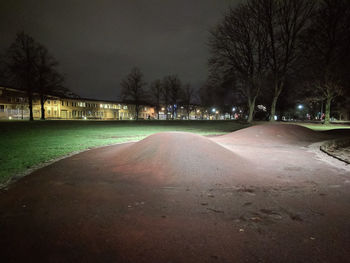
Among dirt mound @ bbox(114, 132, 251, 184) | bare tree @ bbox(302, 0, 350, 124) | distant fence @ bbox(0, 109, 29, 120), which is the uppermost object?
bare tree @ bbox(302, 0, 350, 124)

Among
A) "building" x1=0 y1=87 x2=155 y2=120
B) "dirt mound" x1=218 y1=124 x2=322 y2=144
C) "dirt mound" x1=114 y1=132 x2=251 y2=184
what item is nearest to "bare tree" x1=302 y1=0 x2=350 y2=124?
"dirt mound" x1=218 y1=124 x2=322 y2=144

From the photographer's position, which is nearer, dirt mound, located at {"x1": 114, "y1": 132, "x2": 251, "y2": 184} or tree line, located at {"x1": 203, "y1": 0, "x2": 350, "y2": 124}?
dirt mound, located at {"x1": 114, "y1": 132, "x2": 251, "y2": 184}

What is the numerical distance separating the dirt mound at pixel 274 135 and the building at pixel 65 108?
169ft

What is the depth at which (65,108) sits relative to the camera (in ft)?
241

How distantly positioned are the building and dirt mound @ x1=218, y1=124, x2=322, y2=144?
A: 51.6 meters

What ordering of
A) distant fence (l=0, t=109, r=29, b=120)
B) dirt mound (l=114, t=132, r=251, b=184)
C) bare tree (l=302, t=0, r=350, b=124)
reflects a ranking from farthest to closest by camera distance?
distant fence (l=0, t=109, r=29, b=120), bare tree (l=302, t=0, r=350, b=124), dirt mound (l=114, t=132, r=251, b=184)

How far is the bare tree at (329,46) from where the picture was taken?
1212 inches

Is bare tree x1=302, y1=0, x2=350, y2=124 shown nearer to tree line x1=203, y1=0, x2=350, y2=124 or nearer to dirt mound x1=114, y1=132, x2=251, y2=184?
tree line x1=203, y1=0, x2=350, y2=124

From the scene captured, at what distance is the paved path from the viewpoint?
3.04 meters

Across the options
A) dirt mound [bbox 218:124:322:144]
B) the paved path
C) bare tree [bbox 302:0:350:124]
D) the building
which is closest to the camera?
the paved path

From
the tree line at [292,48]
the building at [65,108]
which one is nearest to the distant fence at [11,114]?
the building at [65,108]

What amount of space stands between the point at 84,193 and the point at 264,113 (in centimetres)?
7786

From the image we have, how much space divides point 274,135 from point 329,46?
1089 inches

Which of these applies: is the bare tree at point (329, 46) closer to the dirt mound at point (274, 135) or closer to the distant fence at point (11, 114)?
the dirt mound at point (274, 135)
